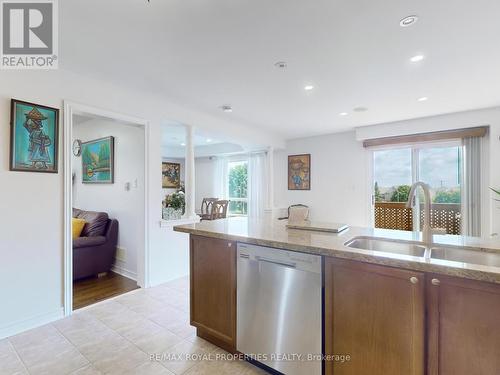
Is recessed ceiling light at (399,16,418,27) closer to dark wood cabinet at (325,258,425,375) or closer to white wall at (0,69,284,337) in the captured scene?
dark wood cabinet at (325,258,425,375)

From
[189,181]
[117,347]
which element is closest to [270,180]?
[189,181]

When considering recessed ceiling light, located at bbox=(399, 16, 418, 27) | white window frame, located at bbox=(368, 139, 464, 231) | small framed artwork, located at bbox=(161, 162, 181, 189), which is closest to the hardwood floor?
recessed ceiling light, located at bbox=(399, 16, 418, 27)

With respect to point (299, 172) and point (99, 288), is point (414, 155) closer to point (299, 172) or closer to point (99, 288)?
point (299, 172)

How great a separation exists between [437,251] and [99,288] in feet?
11.8

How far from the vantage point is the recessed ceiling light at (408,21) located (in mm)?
1765

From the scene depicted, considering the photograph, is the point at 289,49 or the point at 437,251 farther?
the point at 289,49

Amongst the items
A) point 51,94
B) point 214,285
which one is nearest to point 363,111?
point 214,285

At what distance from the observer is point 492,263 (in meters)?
1.49

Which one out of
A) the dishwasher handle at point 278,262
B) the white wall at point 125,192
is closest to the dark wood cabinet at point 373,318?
the dishwasher handle at point 278,262

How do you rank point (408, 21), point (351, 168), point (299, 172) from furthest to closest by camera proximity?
point (299, 172), point (351, 168), point (408, 21)

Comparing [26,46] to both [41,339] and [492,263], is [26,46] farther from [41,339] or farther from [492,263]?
[492,263]

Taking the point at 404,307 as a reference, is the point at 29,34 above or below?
above

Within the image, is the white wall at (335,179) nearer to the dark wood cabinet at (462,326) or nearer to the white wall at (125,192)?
the white wall at (125,192)

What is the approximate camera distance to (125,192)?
3.77 metres
